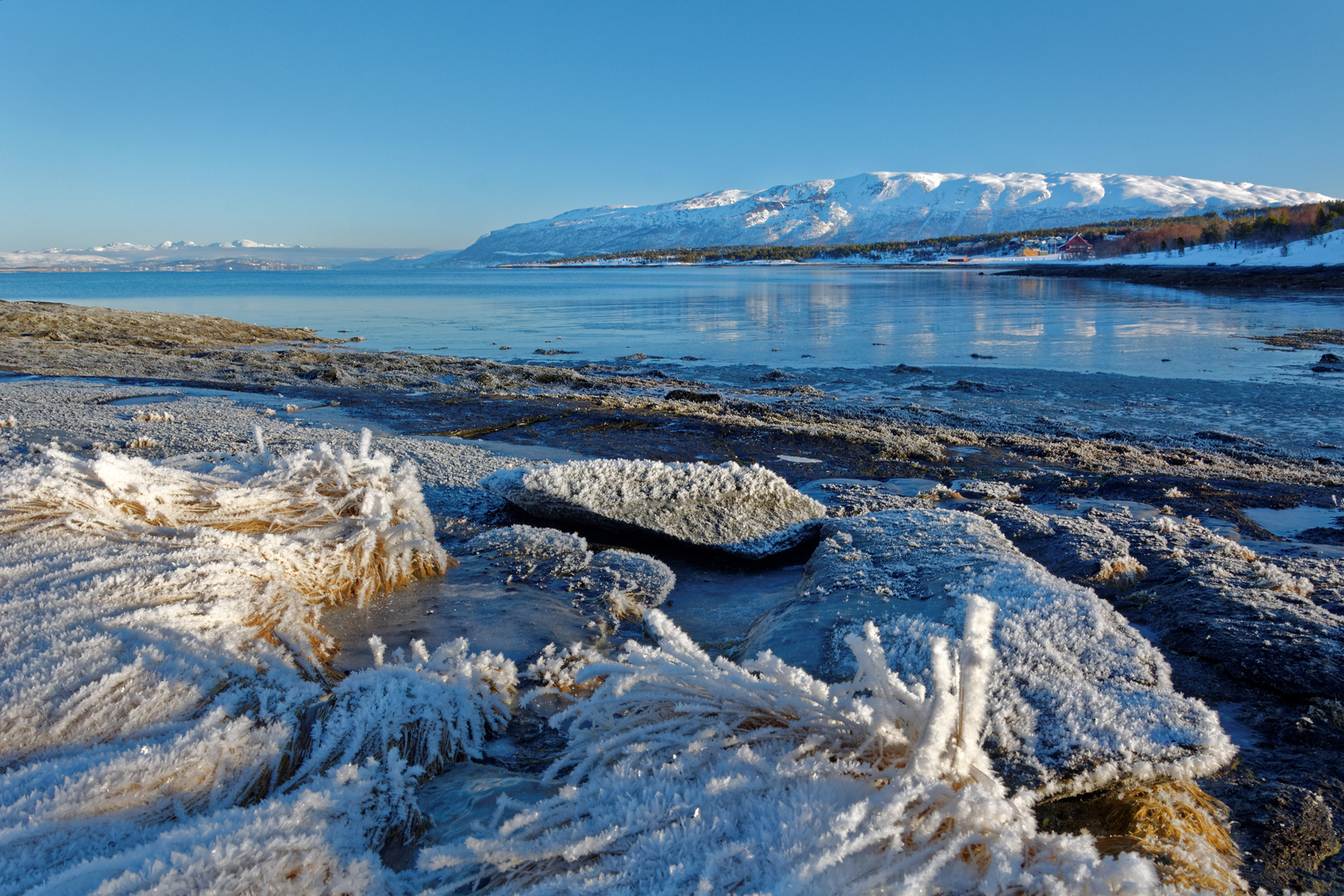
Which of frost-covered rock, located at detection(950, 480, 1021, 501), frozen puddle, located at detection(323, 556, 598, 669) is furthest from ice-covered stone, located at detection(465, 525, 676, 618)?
frost-covered rock, located at detection(950, 480, 1021, 501)

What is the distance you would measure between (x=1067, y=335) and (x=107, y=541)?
21857 millimetres

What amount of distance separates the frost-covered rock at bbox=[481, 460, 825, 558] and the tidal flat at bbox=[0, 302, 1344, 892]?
0.11 meters

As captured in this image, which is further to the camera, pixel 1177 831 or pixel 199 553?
pixel 199 553

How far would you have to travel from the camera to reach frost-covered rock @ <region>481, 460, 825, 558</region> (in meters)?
3.61

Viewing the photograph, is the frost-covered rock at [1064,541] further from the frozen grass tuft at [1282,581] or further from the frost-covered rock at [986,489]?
the frost-covered rock at [986,489]

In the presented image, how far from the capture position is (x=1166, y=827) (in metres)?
1.39

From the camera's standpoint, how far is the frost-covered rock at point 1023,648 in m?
1.61

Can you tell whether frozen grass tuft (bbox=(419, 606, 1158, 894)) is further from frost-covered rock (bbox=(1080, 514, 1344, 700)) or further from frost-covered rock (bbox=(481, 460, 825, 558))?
frost-covered rock (bbox=(481, 460, 825, 558))

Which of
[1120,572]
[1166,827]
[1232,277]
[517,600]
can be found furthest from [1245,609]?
[1232,277]

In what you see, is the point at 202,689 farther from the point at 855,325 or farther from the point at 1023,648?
the point at 855,325

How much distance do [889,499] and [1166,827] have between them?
128 inches

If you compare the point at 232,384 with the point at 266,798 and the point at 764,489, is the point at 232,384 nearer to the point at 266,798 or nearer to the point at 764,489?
the point at 764,489

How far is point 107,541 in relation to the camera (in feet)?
8.03

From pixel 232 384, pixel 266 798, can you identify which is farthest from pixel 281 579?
pixel 232 384
